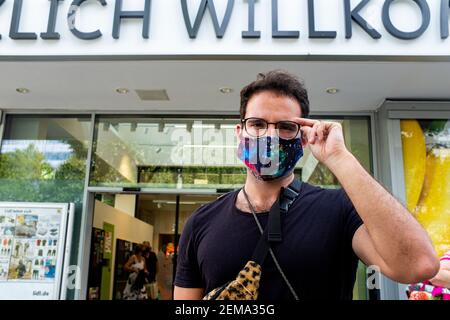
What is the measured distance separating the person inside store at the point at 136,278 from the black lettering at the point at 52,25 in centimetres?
518

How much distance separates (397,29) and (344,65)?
0.53 meters

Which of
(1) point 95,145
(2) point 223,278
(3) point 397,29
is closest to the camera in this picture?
(2) point 223,278

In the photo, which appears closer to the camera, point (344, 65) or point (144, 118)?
point (344, 65)

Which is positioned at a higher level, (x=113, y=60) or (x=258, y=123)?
(x=113, y=60)

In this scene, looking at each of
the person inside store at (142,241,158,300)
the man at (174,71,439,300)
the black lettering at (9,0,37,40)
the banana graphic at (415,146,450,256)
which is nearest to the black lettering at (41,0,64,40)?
the black lettering at (9,0,37,40)

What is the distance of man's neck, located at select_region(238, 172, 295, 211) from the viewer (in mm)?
1208

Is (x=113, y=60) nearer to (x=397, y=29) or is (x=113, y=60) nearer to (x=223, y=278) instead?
(x=397, y=29)

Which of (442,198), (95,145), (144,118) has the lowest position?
(442,198)

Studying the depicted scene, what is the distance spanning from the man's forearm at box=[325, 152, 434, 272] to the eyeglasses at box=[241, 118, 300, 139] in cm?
27

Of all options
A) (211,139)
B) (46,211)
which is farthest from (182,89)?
(46,211)

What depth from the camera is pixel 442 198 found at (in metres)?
4.52

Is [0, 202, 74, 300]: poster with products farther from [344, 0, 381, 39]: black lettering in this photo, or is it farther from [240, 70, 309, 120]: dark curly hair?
[240, 70, 309, 120]: dark curly hair

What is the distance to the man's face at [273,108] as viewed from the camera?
46.8 inches

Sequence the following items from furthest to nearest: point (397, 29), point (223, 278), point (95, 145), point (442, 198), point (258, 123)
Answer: point (95, 145) → point (442, 198) → point (397, 29) → point (258, 123) → point (223, 278)
